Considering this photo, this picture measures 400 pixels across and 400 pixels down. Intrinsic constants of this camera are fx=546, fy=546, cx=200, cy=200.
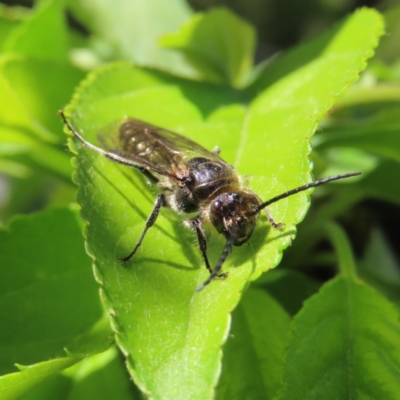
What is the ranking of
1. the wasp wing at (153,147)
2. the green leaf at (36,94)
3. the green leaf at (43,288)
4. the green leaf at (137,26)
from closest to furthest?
1. the green leaf at (43,288)
2. the wasp wing at (153,147)
3. the green leaf at (36,94)
4. the green leaf at (137,26)

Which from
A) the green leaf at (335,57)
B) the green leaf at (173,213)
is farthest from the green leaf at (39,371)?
the green leaf at (335,57)

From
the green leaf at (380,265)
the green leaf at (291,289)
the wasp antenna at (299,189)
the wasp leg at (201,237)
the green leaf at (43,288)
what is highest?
the wasp antenna at (299,189)

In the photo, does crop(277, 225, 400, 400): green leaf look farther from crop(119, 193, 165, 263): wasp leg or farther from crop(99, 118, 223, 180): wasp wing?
crop(99, 118, 223, 180): wasp wing

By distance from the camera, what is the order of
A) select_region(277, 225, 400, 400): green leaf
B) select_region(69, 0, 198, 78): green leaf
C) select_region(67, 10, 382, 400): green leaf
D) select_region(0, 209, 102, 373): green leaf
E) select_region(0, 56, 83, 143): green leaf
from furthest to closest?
select_region(69, 0, 198, 78): green leaf < select_region(0, 56, 83, 143): green leaf < select_region(0, 209, 102, 373): green leaf < select_region(277, 225, 400, 400): green leaf < select_region(67, 10, 382, 400): green leaf

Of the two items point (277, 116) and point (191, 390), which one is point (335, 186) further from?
point (191, 390)

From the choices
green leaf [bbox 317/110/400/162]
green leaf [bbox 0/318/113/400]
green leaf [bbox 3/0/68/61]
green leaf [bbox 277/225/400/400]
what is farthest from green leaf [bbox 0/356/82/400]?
green leaf [bbox 3/0/68/61]

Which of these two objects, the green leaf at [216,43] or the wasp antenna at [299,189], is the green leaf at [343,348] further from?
the green leaf at [216,43]

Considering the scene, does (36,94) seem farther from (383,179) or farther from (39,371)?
(383,179)
